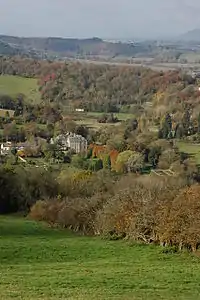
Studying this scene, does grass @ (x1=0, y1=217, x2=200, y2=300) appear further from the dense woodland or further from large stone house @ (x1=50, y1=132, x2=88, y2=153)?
large stone house @ (x1=50, y1=132, x2=88, y2=153)

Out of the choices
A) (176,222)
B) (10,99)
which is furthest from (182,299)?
(10,99)

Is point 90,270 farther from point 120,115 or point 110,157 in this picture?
point 120,115

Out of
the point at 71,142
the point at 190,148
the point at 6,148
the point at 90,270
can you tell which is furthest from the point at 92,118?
the point at 90,270

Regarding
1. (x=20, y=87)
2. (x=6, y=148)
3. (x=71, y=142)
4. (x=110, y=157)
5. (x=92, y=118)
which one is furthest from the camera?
(x=20, y=87)

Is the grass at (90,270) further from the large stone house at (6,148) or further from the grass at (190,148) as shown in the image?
the grass at (190,148)

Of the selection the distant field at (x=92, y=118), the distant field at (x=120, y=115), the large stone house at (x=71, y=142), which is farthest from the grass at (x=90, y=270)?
the distant field at (x=120, y=115)

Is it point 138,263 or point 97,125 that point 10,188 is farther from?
point 97,125
